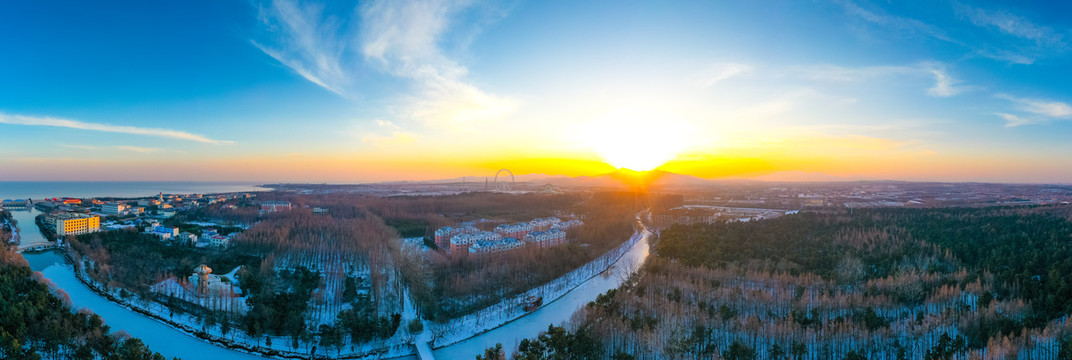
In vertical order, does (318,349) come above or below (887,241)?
below

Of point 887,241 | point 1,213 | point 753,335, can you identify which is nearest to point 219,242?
point 753,335

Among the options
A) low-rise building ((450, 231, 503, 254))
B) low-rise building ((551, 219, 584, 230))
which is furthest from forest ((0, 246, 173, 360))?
low-rise building ((551, 219, 584, 230))

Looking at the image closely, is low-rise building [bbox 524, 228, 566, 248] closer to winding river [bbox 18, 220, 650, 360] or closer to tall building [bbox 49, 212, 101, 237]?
winding river [bbox 18, 220, 650, 360]

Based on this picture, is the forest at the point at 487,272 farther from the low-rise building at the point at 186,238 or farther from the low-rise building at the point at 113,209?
the low-rise building at the point at 113,209

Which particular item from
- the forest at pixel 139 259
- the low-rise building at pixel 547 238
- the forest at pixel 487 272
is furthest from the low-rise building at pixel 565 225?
the forest at pixel 139 259

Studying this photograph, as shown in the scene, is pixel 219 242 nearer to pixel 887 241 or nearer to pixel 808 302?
pixel 808 302
